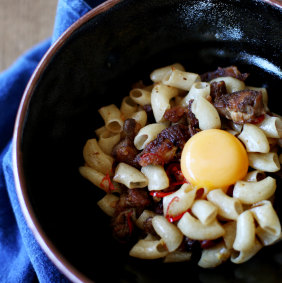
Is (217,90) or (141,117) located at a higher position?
(217,90)

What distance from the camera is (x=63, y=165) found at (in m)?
2.37

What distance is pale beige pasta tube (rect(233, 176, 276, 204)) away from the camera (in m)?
2.02

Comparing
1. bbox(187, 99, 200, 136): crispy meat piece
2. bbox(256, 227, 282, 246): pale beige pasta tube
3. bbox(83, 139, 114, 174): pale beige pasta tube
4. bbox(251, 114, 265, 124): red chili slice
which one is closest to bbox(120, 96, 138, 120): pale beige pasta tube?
bbox(83, 139, 114, 174): pale beige pasta tube

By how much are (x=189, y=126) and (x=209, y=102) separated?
159 millimetres

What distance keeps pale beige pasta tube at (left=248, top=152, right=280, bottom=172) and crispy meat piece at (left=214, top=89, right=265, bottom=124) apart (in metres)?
0.18

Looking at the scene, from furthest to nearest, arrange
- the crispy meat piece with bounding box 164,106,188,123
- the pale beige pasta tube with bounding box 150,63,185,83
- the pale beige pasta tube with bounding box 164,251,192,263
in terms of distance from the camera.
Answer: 1. the pale beige pasta tube with bounding box 150,63,185,83
2. the crispy meat piece with bounding box 164,106,188,123
3. the pale beige pasta tube with bounding box 164,251,192,263

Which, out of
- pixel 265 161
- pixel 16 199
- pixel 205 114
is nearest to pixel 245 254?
pixel 265 161

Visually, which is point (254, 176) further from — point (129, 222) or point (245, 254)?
point (129, 222)

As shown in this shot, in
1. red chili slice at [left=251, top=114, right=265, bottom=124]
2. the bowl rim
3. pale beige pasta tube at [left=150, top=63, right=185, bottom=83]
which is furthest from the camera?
pale beige pasta tube at [left=150, top=63, right=185, bottom=83]

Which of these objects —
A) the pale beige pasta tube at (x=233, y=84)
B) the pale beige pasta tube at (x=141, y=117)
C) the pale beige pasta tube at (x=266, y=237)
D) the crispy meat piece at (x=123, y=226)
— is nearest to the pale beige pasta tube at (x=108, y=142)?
the pale beige pasta tube at (x=141, y=117)

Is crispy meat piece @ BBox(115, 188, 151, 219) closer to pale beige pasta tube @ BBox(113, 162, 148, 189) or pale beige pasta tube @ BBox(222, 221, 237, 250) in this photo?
pale beige pasta tube @ BBox(113, 162, 148, 189)

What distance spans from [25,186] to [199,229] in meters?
0.81

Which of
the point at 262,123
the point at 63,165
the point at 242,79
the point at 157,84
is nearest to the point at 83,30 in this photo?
the point at 157,84

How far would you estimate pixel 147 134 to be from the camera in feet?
7.39
